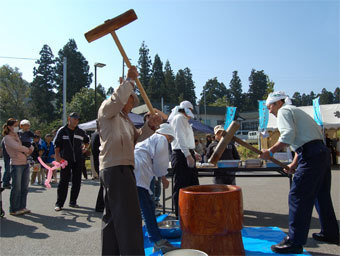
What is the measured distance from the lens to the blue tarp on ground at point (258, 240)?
136 inches

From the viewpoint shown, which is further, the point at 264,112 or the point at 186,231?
the point at 264,112

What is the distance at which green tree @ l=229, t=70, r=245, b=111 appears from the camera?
102 metres

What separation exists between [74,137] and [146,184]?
358cm

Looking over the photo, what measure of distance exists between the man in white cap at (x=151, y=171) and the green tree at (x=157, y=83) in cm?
6906

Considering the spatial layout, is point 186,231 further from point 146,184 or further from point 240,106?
point 240,106

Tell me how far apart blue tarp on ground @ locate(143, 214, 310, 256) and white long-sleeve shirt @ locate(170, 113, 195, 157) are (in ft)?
4.36

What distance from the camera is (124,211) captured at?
2523 millimetres

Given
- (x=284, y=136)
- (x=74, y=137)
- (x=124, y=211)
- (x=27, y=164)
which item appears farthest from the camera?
(x=74, y=137)

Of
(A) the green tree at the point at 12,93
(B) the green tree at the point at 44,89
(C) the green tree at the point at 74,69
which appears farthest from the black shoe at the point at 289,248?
(C) the green tree at the point at 74,69

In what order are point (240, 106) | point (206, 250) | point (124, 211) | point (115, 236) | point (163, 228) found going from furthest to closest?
point (240, 106) < point (163, 228) < point (206, 250) < point (115, 236) < point (124, 211)

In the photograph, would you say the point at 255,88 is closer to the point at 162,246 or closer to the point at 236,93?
the point at 236,93

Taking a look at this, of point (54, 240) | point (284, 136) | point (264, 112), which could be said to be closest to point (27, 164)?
point (54, 240)

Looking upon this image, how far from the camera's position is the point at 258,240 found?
384cm

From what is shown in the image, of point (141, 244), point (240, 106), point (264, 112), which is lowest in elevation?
point (141, 244)
